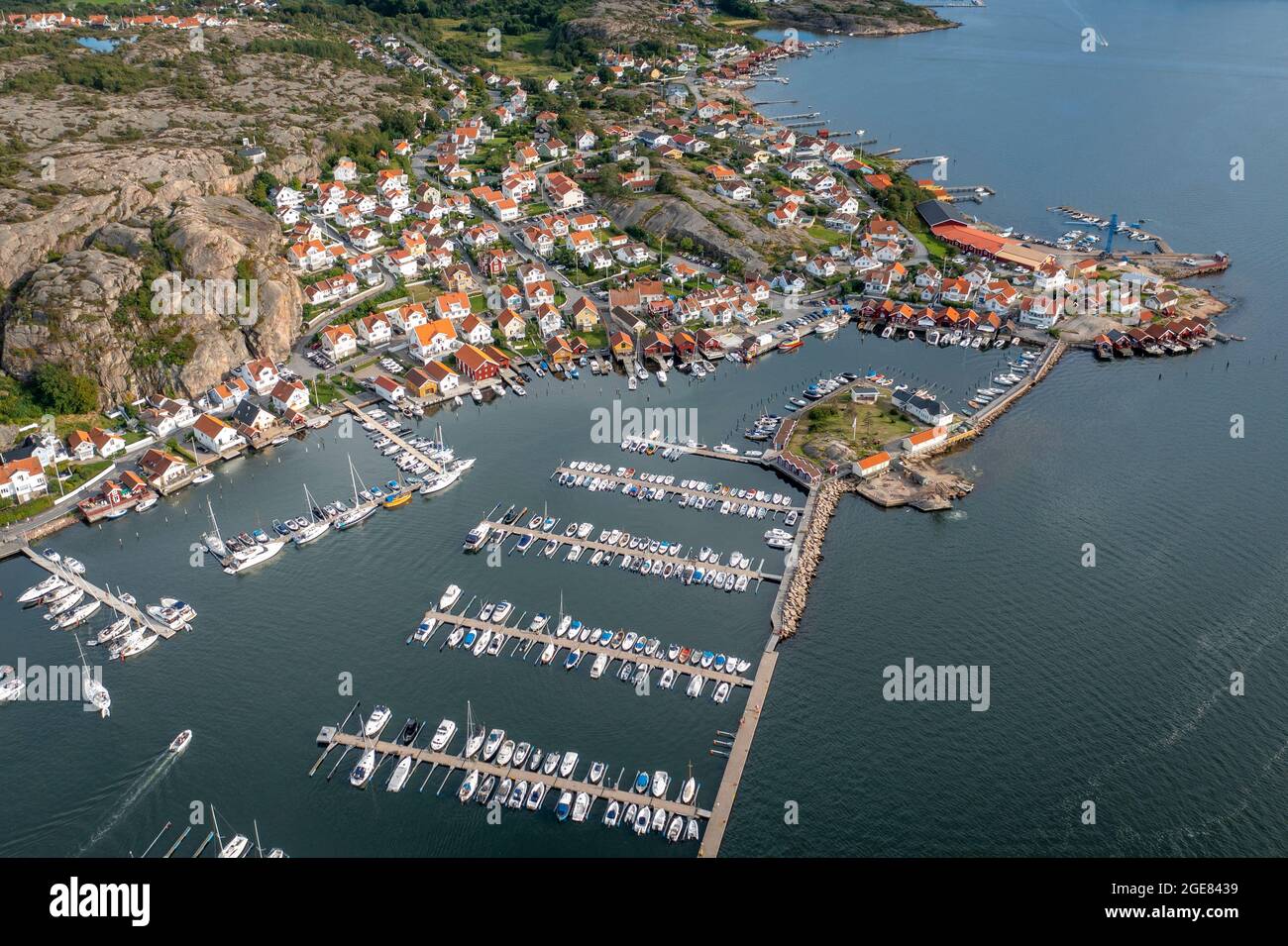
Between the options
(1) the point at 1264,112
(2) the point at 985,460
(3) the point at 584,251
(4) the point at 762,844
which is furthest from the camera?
(1) the point at 1264,112

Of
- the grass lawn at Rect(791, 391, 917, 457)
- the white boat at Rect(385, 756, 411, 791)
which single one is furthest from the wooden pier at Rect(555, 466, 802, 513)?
the white boat at Rect(385, 756, 411, 791)

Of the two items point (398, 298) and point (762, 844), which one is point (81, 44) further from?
point (762, 844)

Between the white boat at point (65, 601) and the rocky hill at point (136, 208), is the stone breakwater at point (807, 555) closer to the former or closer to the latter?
the white boat at point (65, 601)

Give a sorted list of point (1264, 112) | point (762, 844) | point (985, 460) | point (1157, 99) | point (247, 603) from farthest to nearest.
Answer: point (1157, 99) < point (1264, 112) < point (985, 460) < point (247, 603) < point (762, 844)

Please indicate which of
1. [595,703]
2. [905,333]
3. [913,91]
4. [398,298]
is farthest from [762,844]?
[913,91]

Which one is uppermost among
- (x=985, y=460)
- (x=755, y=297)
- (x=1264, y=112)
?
(x=1264, y=112)

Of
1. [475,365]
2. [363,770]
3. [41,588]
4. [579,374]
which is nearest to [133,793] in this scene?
[363,770]
